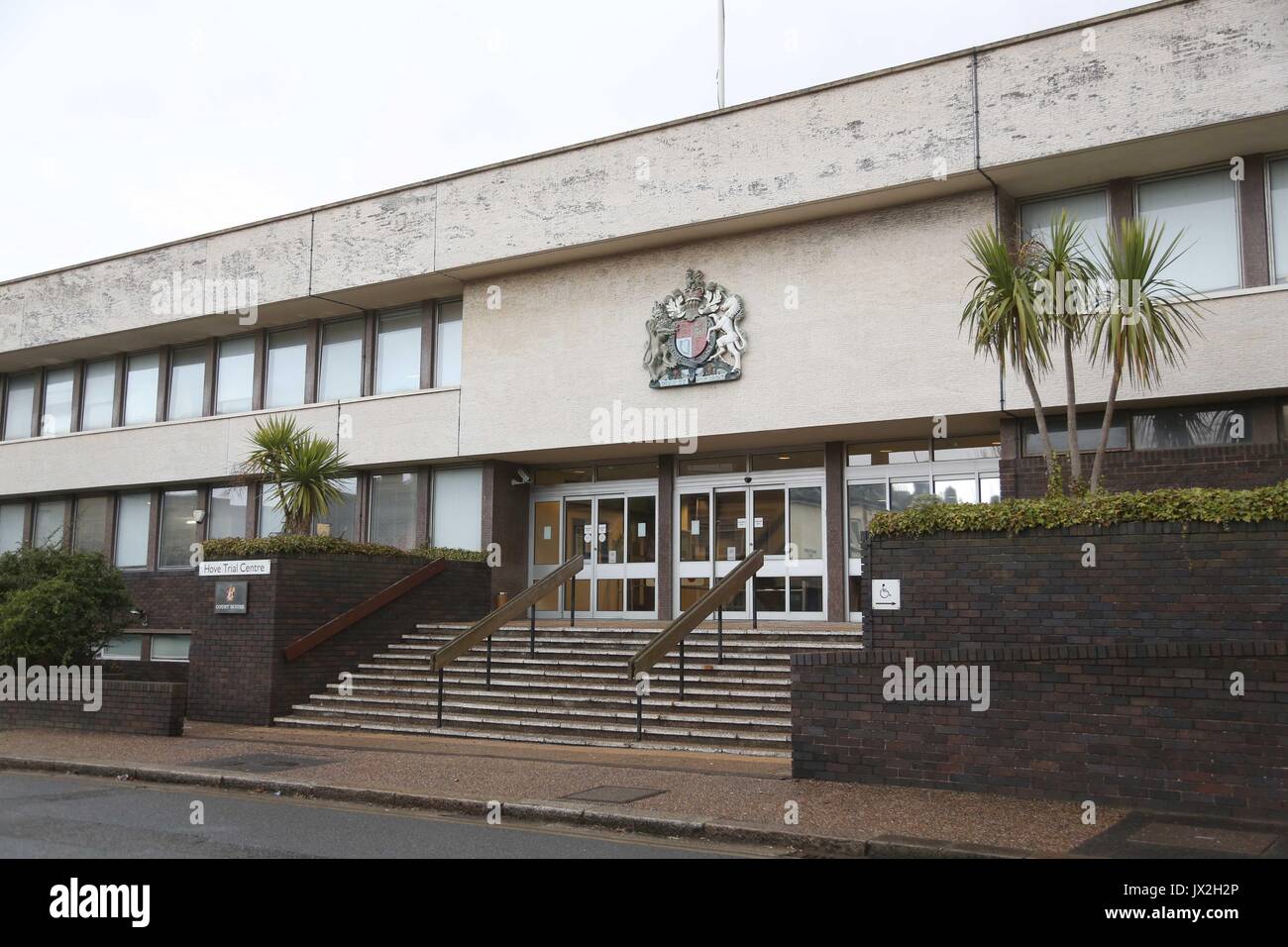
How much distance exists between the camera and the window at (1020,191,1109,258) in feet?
50.9

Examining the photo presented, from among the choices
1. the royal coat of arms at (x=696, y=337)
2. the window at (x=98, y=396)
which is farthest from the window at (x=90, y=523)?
the royal coat of arms at (x=696, y=337)

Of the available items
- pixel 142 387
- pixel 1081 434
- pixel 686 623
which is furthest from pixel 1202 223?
pixel 142 387

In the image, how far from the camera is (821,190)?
53.7ft

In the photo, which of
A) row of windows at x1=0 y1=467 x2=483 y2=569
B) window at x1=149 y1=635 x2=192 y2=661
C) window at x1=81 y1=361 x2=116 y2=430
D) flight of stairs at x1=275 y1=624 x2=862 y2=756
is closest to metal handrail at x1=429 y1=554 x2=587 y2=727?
flight of stairs at x1=275 y1=624 x2=862 y2=756

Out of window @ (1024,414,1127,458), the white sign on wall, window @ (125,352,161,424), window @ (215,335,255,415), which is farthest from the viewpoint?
window @ (125,352,161,424)

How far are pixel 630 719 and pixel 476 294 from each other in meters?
9.93

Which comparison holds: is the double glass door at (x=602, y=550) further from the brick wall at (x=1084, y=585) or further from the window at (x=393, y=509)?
the brick wall at (x=1084, y=585)

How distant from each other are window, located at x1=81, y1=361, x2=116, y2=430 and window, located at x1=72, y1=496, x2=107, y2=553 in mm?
1705

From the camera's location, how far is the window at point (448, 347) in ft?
69.8

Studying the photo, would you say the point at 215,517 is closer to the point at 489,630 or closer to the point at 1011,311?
the point at 489,630

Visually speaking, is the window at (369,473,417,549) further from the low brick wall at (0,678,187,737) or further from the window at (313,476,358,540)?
the low brick wall at (0,678,187,737)
